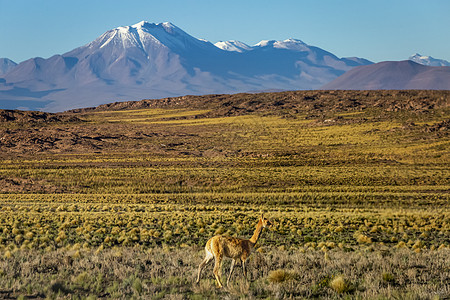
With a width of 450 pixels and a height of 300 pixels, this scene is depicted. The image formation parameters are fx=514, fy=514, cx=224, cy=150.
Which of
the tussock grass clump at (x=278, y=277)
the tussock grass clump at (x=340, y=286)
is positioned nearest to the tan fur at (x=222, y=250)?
the tussock grass clump at (x=278, y=277)

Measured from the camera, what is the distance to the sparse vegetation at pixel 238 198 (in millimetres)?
10969

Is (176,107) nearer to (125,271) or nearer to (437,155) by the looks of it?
(437,155)

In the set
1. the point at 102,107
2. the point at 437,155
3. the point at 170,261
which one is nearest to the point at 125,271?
the point at 170,261

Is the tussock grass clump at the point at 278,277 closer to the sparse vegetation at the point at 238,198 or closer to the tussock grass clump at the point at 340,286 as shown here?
the sparse vegetation at the point at 238,198

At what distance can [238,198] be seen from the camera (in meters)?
38.8

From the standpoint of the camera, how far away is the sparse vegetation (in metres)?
11.0

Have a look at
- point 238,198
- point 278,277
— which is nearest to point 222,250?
point 278,277

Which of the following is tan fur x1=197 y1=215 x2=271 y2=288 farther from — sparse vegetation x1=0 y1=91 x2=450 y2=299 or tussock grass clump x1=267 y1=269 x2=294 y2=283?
tussock grass clump x1=267 y1=269 x2=294 y2=283

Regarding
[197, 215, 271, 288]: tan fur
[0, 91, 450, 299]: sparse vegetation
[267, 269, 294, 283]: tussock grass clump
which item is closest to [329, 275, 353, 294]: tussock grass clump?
[0, 91, 450, 299]: sparse vegetation

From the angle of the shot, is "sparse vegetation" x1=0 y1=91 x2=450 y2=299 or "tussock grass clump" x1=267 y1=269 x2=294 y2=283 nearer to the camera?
"tussock grass clump" x1=267 y1=269 x2=294 y2=283

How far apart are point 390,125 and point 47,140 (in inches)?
2427

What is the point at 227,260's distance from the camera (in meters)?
13.6

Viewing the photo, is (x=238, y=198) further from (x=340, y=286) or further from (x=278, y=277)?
(x=340, y=286)

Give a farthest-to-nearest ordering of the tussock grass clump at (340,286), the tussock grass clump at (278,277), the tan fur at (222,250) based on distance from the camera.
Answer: the tussock grass clump at (278,277)
the tan fur at (222,250)
the tussock grass clump at (340,286)
